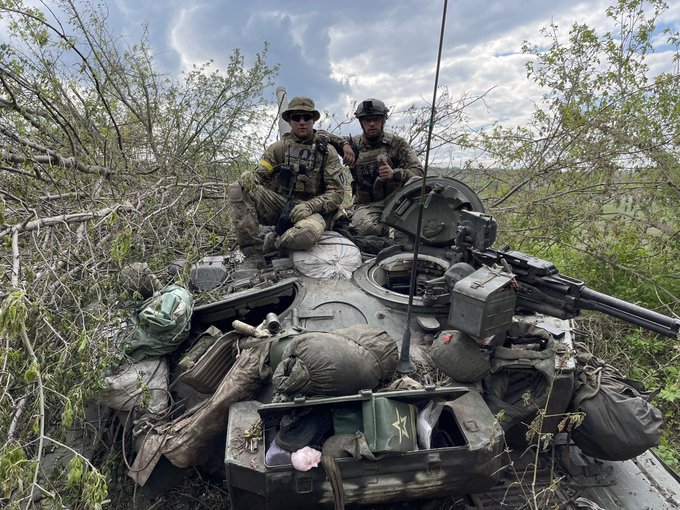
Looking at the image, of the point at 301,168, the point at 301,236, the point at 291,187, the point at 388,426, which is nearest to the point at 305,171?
the point at 301,168

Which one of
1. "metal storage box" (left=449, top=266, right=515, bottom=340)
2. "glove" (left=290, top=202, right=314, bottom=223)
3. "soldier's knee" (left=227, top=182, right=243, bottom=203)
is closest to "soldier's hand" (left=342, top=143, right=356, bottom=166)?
"glove" (left=290, top=202, right=314, bottom=223)

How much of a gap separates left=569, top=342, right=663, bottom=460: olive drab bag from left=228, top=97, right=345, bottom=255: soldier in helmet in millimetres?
2513

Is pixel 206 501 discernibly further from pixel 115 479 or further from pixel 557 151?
pixel 557 151

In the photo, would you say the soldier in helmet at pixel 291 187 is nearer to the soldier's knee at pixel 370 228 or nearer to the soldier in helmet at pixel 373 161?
the soldier's knee at pixel 370 228

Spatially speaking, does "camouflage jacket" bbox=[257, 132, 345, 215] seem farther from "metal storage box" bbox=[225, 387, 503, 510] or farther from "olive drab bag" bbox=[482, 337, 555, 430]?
"metal storage box" bbox=[225, 387, 503, 510]

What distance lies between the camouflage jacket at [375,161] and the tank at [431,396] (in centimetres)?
120

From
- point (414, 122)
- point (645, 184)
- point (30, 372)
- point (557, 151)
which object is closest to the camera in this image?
point (30, 372)

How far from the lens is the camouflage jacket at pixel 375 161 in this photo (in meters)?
5.65

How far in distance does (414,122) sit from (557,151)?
2.54 m

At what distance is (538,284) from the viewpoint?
3.27 m

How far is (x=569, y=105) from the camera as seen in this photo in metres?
7.50

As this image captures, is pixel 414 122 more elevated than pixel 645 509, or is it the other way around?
pixel 414 122

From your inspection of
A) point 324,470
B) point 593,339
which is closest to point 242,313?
point 324,470

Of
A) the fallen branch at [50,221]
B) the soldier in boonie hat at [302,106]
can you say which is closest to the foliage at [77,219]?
the fallen branch at [50,221]
